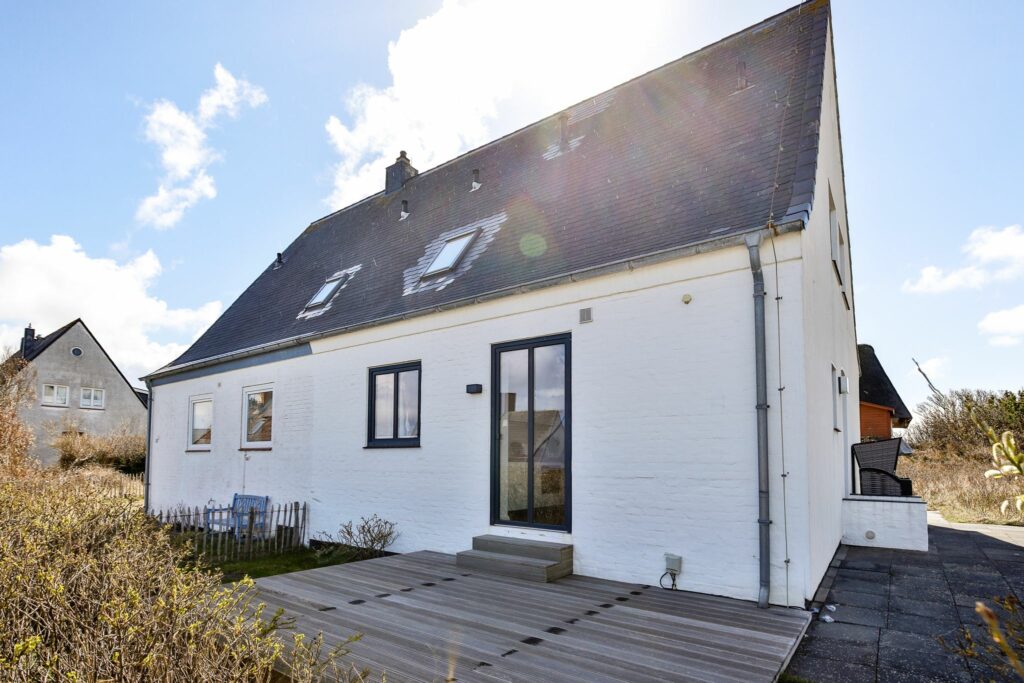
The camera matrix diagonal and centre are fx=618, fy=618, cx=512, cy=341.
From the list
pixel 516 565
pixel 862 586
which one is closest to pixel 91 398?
pixel 516 565

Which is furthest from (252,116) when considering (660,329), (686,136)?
(660,329)

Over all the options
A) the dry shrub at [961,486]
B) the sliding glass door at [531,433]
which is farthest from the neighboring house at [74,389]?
the dry shrub at [961,486]

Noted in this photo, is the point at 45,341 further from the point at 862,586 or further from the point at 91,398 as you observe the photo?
the point at 862,586

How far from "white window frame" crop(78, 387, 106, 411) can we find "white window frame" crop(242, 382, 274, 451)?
72.9 ft

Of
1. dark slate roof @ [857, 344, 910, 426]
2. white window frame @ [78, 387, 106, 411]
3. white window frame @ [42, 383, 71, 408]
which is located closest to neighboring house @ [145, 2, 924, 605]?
dark slate roof @ [857, 344, 910, 426]

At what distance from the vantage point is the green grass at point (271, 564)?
26.7 ft

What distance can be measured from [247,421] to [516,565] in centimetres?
756

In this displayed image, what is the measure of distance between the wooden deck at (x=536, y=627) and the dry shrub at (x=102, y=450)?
21.8 m

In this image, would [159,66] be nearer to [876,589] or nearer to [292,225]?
[292,225]

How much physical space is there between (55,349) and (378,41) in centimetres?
2670

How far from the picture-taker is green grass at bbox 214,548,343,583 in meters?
8.15

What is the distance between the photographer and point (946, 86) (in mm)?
6980

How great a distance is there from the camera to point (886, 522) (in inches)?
323

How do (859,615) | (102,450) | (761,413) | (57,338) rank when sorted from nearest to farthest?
(859,615)
(761,413)
(102,450)
(57,338)
